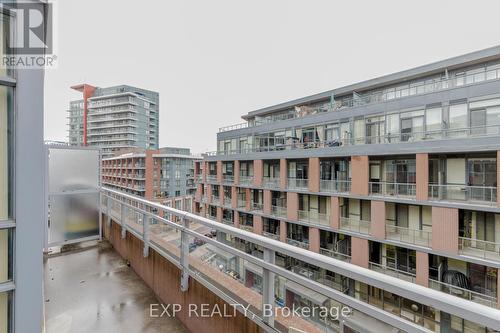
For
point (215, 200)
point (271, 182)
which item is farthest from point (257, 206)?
point (215, 200)

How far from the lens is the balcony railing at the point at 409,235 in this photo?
1004cm

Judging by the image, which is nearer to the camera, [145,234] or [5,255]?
[5,255]

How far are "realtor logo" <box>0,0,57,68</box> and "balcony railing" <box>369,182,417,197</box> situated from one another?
40.6 feet

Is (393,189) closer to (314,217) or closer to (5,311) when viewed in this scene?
(314,217)

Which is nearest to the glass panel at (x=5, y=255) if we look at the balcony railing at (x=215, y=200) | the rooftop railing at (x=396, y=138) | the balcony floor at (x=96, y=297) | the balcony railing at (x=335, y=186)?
the balcony floor at (x=96, y=297)

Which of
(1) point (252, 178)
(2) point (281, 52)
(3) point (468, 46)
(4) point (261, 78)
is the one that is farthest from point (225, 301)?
(4) point (261, 78)

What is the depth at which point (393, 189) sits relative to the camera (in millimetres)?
11336

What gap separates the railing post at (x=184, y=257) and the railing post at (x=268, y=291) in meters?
1.00

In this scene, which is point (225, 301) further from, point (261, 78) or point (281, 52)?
point (261, 78)

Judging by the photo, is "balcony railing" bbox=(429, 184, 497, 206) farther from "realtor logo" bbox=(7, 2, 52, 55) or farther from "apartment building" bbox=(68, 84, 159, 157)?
"apartment building" bbox=(68, 84, 159, 157)

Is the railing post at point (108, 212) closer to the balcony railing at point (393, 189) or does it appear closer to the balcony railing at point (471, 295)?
the balcony railing at point (471, 295)

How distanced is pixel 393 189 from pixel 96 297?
12.3 meters

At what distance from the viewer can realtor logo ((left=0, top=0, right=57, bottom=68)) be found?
3.35ft

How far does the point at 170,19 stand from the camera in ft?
37.5
